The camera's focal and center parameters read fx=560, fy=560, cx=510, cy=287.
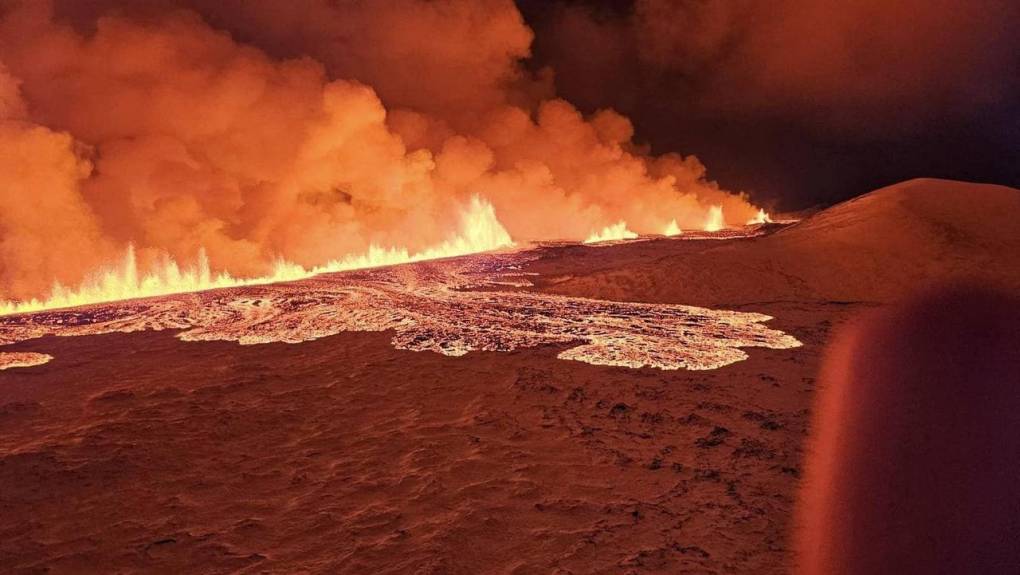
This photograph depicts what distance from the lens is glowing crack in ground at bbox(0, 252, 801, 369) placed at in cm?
684

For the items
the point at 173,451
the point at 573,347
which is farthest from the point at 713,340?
the point at 173,451

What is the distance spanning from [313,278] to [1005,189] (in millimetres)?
17883

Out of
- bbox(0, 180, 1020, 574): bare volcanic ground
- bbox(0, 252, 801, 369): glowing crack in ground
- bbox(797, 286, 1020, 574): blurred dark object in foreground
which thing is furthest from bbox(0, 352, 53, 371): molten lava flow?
bbox(797, 286, 1020, 574): blurred dark object in foreground

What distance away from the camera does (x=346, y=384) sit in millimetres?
5594

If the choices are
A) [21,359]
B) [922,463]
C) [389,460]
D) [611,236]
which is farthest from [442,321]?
[611,236]

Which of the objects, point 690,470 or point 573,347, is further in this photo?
point 573,347

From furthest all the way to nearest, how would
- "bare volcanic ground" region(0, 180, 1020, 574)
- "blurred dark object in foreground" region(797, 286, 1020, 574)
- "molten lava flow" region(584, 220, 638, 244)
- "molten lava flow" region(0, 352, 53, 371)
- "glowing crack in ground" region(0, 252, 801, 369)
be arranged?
"molten lava flow" region(584, 220, 638, 244) < "glowing crack in ground" region(0, 252, 801, 369) < "molten lava flow" region(0, 352, 53, 371) < "bare volcanic ground" region(0, 180, 1020, 574) < "blurred dark object in foreground" region(797, 286, 1020, 574)

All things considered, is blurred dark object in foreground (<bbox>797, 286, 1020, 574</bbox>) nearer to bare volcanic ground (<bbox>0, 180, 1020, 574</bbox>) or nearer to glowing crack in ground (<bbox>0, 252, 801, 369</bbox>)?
bare volcanic ground (<bbox>0, 180, 1020, 574</bbox>)

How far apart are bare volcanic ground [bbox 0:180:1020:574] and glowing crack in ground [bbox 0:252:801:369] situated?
44 centimetres

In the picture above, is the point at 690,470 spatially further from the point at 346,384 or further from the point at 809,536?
the point at 346,384

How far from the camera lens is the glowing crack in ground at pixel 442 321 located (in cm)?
684

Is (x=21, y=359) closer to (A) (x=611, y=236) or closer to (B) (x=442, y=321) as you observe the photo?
(B) (x=442, y=321)

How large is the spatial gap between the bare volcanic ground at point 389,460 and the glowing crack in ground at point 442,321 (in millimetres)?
437

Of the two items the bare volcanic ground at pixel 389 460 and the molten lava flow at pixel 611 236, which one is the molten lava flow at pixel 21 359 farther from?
the molten lava flow at pixel 611 236
